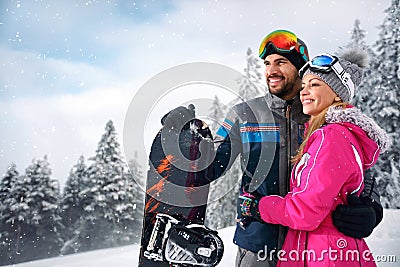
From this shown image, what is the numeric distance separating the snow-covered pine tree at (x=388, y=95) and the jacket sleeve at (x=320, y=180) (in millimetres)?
13871

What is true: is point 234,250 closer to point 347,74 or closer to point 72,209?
point 347,74

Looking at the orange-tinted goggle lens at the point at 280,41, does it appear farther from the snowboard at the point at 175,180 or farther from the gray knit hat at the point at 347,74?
the snowboard at the point at 175,180

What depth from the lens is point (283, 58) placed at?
8.44 ft

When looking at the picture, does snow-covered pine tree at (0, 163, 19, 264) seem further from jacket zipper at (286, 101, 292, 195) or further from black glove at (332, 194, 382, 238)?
black glove at (332, 194, 382, 238)

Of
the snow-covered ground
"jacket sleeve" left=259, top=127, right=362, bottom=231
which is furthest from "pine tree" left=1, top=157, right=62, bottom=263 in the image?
"jacket sleeve" left=259, top=127, right=362, bottom=231

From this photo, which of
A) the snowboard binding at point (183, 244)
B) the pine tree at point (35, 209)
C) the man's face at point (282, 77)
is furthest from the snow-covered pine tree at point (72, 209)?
the snowboard binding at point (183, 244)

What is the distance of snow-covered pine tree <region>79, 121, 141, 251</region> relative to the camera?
2831 centimetres

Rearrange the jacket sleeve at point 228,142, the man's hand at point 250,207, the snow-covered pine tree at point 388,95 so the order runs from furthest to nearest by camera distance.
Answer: the snow-covered pine tree at point 388,95 → the jacket sleeve at point 228,142 → the man's hand at point 250,207

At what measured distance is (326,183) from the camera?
1.74 metres

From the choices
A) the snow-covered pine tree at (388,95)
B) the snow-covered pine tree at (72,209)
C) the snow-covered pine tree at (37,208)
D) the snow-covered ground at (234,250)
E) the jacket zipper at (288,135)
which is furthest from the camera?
the snow-covered pine tree at (72,209)

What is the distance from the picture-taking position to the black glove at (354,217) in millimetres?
1802

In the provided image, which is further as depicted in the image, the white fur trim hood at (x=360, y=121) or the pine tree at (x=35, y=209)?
the pine tree at (x=35, y=209)

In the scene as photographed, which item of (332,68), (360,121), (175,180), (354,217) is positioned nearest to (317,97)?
(332,68)

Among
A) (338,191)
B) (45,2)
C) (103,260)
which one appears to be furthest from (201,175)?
(45,2)
